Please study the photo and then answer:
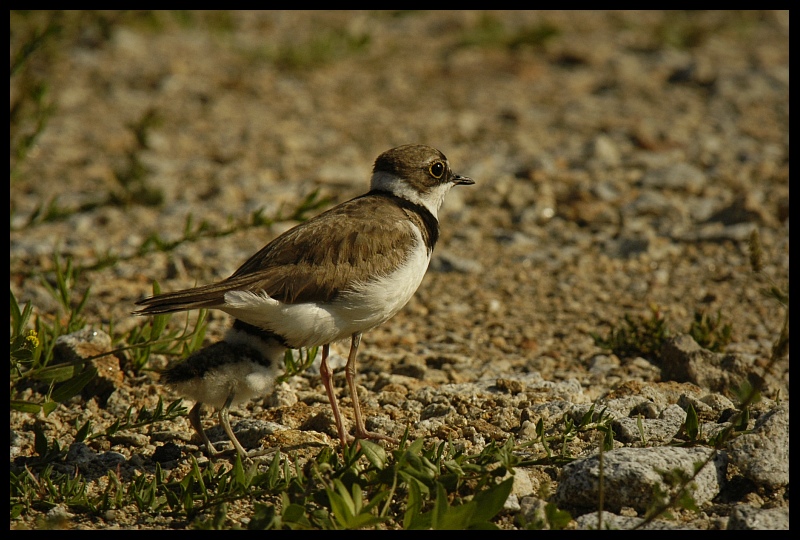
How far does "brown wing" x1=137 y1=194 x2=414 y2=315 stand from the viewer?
4.45 meters

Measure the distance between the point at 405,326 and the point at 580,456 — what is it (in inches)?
93.1

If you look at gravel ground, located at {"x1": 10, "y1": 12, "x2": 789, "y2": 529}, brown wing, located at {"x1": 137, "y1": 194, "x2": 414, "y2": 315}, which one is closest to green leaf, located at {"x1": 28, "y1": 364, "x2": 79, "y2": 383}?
gravel ground, located at {"x1": 10, "y1": 12, "x2": 789, "y2": 529}

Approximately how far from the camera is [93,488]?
14.4 feet

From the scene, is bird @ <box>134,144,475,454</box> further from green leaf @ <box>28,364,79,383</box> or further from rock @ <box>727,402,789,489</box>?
rock @ <box>727,402,789,489</box>

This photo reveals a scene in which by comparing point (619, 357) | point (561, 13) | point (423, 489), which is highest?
point (561, 13)

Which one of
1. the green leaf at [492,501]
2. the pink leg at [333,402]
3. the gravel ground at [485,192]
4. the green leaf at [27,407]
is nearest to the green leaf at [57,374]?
the green leaf at [27,407]

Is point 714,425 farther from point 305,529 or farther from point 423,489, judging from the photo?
point 305,529

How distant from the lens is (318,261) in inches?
189

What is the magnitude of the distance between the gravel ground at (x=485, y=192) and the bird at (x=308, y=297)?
377mm

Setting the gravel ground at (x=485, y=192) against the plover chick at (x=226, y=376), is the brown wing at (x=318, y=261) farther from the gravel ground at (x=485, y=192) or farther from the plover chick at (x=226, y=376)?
the gravel ground at (x=485, y=192)

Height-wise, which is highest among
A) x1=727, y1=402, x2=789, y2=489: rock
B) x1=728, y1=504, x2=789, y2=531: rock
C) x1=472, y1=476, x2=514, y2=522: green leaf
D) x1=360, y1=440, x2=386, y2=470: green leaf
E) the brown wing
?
the brown wing

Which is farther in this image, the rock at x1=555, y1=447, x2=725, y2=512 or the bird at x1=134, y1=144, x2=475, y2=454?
the bird at x1=134, y1=144, x2=475, y2=454
